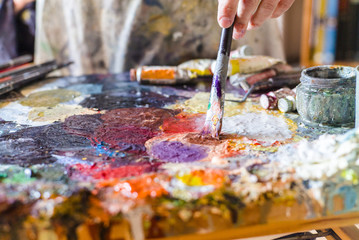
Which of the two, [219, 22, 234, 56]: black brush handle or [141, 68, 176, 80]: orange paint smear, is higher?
[219, 22, 234, 56]: black brush handle

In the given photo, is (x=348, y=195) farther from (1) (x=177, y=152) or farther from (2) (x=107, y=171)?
(2) (x=107, y=171)

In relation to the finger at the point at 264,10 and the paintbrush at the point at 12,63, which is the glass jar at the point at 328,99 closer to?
the finger at the point at 264,10

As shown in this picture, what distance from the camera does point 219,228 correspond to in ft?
2.49

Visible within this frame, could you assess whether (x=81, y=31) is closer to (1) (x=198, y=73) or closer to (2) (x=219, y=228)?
(1) (x=198, y=73)

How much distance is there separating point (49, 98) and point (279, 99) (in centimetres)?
94

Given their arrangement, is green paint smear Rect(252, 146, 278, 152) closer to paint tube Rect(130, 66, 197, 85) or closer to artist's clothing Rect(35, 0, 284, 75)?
paint tube Rect(130, 66, 197, 85)

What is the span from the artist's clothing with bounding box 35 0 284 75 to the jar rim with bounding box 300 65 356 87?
98cm

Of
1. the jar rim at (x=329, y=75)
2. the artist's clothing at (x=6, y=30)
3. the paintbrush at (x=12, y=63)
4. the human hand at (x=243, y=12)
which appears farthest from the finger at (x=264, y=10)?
the artist's clothing at (x=6, y=30)

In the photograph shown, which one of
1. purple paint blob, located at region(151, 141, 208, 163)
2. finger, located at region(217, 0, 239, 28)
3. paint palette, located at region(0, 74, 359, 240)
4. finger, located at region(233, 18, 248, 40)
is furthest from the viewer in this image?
finger, located at region(233, 18, 248, 40)

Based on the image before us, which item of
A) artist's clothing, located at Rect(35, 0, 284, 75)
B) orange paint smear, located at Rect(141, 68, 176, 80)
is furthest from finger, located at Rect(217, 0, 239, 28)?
artist's clothing, located at Rect(35, 0, 284, 75)

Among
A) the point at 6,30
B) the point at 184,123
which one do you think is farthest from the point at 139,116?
the point at 6,30

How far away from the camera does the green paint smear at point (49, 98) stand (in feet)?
4.92

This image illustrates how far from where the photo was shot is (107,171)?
0.91 metres

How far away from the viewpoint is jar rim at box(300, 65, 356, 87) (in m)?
1.09
